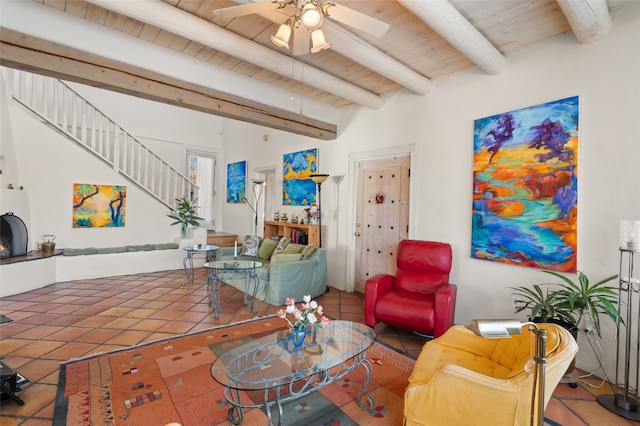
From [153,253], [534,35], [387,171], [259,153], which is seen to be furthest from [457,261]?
[153,253]

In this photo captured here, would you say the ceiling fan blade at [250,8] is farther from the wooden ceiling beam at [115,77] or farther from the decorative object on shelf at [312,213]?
the decorative object on shelf at [312,213]

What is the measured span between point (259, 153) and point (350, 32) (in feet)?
15.0

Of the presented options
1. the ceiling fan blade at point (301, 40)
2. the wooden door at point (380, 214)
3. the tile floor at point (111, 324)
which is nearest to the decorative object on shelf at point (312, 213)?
the wooden door at point (380, 214)

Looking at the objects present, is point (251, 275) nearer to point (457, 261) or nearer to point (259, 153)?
point (457, 261)

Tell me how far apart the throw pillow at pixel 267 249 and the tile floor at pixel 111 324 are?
779 millimetres

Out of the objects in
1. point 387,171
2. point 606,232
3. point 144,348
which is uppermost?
point 387,171

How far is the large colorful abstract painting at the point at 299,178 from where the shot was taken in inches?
214

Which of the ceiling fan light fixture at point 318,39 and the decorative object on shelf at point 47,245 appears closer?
the ceiling fan light fixture at point 318,39

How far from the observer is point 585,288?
2.29 meters

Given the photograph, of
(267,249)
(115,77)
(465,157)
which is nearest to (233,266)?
(267,249)

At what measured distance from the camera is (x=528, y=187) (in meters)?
2.90

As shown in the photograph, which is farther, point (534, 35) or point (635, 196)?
point (534, 35)

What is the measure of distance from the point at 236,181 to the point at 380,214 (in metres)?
4.53

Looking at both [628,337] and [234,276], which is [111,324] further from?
[628,337]
